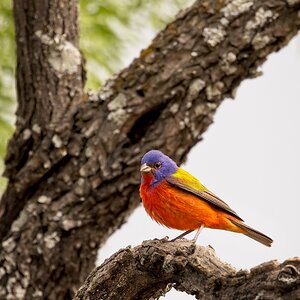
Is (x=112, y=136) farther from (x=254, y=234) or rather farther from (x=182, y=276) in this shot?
(x=182, y=276)

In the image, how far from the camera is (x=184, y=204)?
13.5 ft

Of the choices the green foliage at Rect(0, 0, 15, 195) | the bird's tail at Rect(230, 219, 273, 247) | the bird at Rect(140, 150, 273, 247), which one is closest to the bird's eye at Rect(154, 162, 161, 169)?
the bird at Rect(140, 150, 273, 247)

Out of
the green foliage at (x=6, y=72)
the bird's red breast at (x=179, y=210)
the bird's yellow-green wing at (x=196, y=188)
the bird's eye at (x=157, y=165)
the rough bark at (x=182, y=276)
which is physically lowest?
the rough bark at (x=182, y=276)

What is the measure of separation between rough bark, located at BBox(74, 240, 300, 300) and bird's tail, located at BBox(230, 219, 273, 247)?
2.40 feet

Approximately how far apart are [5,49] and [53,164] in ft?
4.92

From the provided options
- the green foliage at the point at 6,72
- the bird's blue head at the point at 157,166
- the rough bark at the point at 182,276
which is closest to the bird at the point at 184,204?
the bird's blue head at the point at 157,166

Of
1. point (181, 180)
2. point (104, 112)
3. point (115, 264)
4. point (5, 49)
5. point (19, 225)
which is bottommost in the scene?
point (115, 264)

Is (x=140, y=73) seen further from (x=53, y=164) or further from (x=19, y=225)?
(x=19, y=225)

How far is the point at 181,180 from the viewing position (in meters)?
4.22

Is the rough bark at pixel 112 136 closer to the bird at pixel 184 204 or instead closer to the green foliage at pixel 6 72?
the bird at pixel 184 204

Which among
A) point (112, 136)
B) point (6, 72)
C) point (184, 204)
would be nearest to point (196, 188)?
point (184, 204)

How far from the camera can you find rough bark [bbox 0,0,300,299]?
4992 millimetres

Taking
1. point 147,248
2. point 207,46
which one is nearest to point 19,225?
point 207,46

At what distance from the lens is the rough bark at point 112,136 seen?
499 cm
